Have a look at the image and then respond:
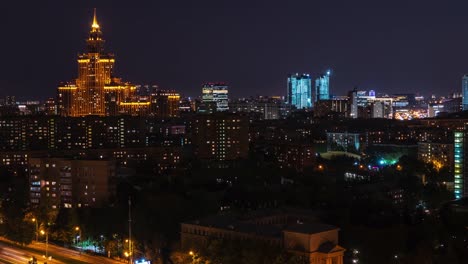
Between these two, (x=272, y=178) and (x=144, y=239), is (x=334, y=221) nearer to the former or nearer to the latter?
(x=144, y=239)

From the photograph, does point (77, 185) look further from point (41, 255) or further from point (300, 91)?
point (300, 91)

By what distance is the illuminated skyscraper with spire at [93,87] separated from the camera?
124 feet

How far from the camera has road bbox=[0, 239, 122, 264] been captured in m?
12.3

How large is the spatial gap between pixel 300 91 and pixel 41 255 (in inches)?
2280

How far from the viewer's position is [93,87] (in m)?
37.9

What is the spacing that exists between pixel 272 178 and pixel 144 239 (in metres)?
10.2

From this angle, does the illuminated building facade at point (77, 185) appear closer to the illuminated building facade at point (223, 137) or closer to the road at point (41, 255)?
the road at point (41, 255)

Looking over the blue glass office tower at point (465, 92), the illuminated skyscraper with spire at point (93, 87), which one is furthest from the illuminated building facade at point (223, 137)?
the blue glass office tower at point (465, 92)

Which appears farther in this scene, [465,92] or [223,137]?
[465,92]

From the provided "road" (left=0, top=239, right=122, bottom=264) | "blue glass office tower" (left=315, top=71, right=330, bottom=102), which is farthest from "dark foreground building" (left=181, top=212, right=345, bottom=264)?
"blue glass office tower" (left=315, top=71, right=330, bottom=102)

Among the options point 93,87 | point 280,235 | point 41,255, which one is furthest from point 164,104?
point 280,235

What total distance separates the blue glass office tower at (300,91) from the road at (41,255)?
5590 cm

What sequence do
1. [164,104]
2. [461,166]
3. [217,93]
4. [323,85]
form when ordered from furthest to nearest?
[323,85], [217,93], [164,104], [461,166]

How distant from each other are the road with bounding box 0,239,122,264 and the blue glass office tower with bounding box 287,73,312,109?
2201 inches
